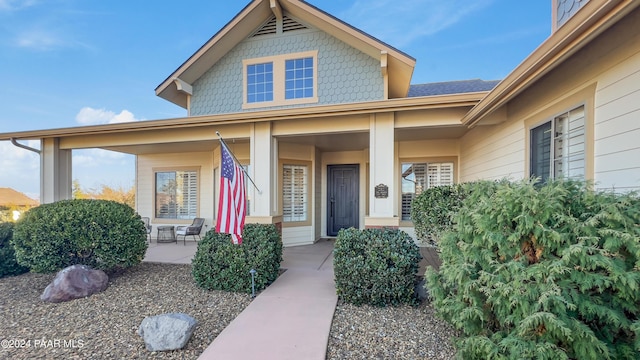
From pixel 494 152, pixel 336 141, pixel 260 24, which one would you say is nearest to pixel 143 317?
pixel 336 141

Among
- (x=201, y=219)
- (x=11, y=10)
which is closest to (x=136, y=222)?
(x=201, y=219)

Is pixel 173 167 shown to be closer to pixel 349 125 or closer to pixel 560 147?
pixel 349 125

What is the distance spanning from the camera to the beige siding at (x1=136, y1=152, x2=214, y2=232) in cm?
980

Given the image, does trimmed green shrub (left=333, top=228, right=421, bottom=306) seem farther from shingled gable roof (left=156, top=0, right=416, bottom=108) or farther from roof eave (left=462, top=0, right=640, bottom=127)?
shingled gable roof (left=156, top=0, right=416, bottom=108)

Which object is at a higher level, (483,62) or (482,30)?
(482,30)

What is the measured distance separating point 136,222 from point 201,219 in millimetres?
3949

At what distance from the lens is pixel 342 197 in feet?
31.2

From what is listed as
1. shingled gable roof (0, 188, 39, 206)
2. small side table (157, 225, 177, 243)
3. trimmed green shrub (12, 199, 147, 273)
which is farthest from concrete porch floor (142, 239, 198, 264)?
shingled gable roof (0, 188, 39, 206)

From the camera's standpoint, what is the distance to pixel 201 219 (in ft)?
31.2

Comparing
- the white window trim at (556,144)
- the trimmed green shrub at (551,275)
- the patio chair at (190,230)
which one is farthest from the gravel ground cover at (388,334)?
the patio chair at (190,230)

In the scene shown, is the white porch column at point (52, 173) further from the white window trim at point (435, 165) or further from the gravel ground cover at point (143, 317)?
the white window trim at point (435, 165)

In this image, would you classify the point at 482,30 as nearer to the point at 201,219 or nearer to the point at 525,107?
the point at 525,107

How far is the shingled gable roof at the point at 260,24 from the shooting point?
6586mm

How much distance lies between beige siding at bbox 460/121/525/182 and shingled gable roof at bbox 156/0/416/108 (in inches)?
87.7
